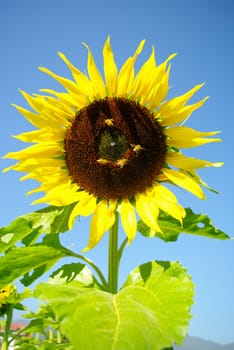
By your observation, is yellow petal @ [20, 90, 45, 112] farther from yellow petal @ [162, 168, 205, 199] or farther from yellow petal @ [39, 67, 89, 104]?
yellow petal @ [162, 168, 205, 199]

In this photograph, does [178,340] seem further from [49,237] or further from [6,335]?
[6,335]

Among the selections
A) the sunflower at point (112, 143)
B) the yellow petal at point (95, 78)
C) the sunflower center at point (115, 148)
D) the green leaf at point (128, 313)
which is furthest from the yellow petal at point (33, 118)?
the green leaf at point (128, 313)

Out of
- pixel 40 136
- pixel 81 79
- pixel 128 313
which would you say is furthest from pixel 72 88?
pixel 128 313

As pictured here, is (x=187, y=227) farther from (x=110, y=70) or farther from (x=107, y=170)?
(x=110, y=70)

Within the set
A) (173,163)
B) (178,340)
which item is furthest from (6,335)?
(178,340)

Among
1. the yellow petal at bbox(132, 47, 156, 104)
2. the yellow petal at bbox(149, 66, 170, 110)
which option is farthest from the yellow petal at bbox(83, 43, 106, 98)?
the yellow petal at bbox(149, 66, 170, 110)

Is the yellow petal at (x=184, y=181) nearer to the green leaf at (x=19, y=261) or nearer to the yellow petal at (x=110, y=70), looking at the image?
the yellow petal at (x=110, y=70)

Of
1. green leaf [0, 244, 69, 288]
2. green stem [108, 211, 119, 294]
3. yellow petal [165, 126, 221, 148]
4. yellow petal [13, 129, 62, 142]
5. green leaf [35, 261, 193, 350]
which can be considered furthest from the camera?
yellow petal [13, 129, 62, 142]
